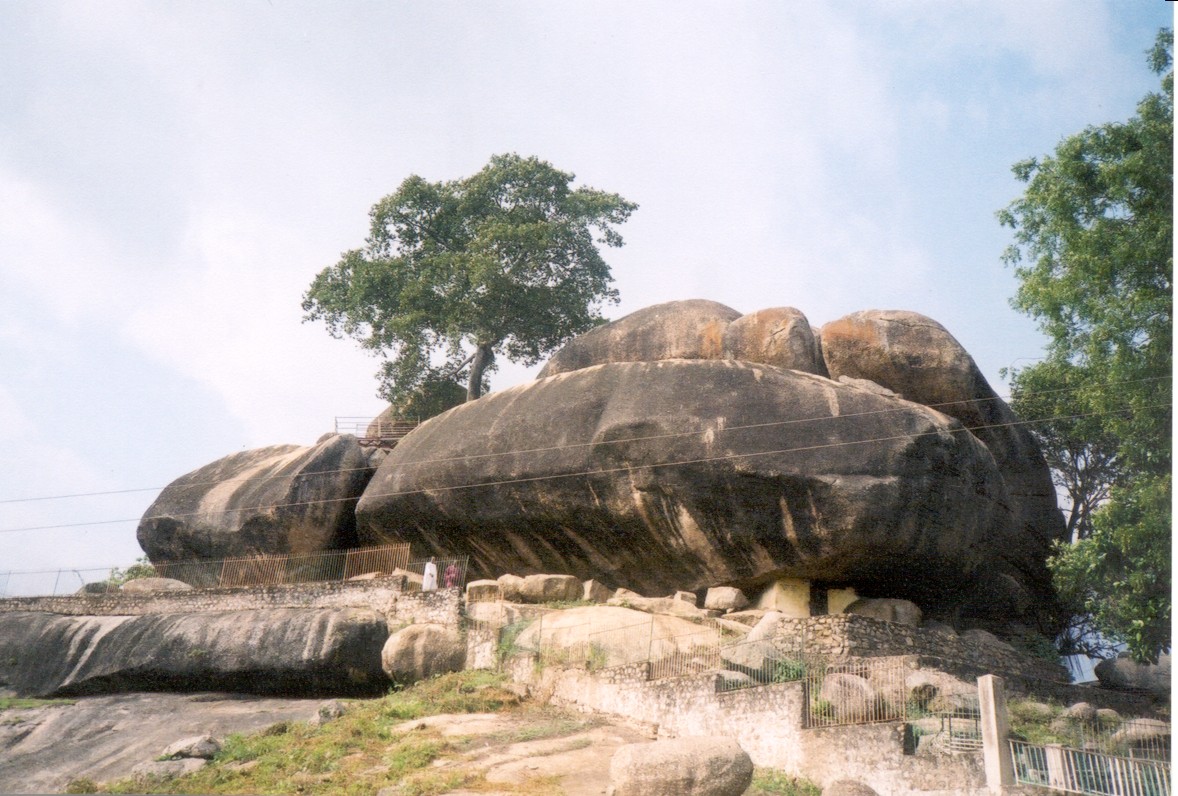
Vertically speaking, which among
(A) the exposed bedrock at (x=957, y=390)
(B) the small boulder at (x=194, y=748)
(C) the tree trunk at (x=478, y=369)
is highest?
(C) the tree trunk at (x=478, y=369)

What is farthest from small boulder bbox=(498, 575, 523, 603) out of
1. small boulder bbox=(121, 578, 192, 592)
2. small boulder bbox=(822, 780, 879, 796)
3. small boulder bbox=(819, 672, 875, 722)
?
small boulder bbox=(822, 780, 879, 796)

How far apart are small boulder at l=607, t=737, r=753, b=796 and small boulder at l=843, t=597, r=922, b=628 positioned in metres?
10.7

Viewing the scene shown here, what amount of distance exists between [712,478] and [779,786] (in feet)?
28.7

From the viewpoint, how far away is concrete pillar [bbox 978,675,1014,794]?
11844 millimetres

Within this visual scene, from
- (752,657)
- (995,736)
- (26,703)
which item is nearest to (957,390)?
(752,657)

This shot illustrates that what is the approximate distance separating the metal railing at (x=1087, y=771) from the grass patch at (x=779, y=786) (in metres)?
2.82

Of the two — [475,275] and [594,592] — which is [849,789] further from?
[475,275]

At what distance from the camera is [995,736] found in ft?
39.3

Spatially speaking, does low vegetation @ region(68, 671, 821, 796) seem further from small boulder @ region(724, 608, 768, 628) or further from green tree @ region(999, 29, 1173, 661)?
green tree @ region(999, 29, 1173, 661)

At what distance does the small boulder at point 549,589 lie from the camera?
2298 centimetres

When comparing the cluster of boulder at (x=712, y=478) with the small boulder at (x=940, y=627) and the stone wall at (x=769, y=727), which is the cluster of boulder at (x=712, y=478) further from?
the stone wall at (x=769, y=727)

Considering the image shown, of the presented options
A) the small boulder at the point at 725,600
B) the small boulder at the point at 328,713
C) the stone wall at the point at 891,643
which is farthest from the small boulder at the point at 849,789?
the small boulder at the point at 328,713

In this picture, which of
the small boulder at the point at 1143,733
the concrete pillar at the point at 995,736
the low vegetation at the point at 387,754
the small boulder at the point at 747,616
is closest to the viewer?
the concrete pillar at the point at 995,736

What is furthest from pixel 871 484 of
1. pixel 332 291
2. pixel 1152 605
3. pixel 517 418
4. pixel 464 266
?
pixel 332 291
